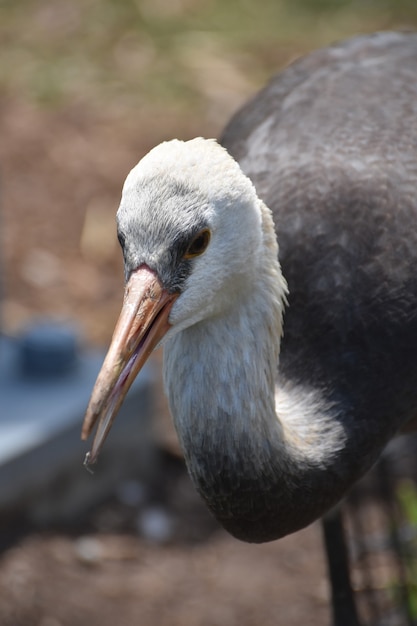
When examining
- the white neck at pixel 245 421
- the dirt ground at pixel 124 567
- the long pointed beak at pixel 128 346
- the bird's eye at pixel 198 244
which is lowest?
the dirt ground at pixel 124 567

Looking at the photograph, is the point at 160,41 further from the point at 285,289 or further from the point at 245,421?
the point at 245,421

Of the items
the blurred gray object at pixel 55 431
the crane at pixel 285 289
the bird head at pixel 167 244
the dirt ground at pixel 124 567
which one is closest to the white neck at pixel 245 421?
the crane at pixel 285 289

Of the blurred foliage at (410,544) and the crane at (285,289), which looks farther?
the blurred foliage at (410,544)

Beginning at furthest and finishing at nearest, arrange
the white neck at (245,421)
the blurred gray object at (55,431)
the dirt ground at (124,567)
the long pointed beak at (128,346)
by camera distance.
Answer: the blurred gray object at (55,431) < the dirt ground at (124,567) < the white neck at (245,421) < the long pointed beak at (128,346)

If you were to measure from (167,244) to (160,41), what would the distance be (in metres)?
4.90

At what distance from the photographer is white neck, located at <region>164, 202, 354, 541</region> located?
2469mm

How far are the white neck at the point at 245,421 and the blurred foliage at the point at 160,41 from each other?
3.99m

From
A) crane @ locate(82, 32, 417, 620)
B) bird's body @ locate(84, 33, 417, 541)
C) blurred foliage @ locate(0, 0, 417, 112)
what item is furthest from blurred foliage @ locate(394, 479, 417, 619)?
blurred foliage @ locate(0, 0, 417, 112)

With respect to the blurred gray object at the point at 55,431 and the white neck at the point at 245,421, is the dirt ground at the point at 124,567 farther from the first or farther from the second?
the white neck at the point at 245,421

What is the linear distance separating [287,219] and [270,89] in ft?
2.31

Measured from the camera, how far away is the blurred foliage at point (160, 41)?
21.2 feet

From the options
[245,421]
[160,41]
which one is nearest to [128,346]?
[245,421]

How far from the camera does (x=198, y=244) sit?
227cm

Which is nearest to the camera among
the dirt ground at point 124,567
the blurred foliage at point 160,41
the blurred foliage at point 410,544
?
the blurred foliage at point 410,544
